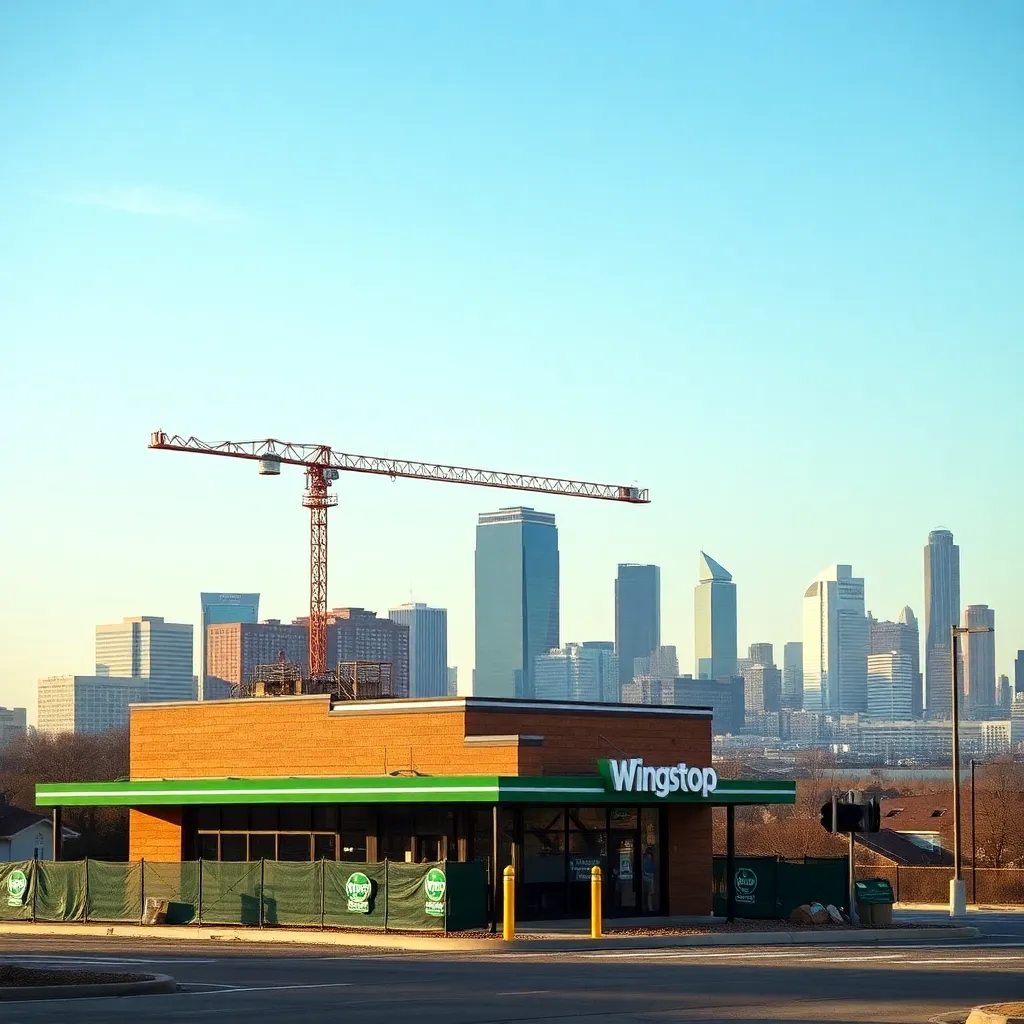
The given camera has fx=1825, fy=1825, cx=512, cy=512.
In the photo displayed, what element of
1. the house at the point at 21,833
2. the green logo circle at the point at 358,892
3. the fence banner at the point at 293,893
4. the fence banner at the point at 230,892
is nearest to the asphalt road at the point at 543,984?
the green logo circle at the point at 358,892

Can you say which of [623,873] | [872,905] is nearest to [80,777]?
[623,873]

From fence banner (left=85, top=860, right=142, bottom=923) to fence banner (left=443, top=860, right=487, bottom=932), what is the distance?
30.2 feet

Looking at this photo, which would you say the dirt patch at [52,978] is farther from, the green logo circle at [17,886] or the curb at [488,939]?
the green logo circle at [17,886]

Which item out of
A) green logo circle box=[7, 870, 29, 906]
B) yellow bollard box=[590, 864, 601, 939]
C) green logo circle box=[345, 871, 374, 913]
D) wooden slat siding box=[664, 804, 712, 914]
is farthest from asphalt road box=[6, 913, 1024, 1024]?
green logo circle box=[7, 870, 29, 906]

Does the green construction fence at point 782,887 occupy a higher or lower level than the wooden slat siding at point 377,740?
lower

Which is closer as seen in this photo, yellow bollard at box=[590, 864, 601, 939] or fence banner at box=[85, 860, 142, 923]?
yellow bollard at box=[590, 864, 601, 939]

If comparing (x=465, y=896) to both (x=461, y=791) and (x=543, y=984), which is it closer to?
(x=461, y=791)

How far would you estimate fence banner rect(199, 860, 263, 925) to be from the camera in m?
41.3

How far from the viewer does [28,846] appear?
317ft

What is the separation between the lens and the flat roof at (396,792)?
39.0m

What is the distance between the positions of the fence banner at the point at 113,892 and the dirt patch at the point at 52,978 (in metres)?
17.6

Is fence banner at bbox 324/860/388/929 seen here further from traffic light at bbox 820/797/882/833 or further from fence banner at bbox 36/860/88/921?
traffic light at bbox 820/797/882/833

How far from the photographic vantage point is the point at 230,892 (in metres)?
41.8

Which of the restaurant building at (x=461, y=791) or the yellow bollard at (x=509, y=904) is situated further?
the restaurant building at (x=461, y=791)
